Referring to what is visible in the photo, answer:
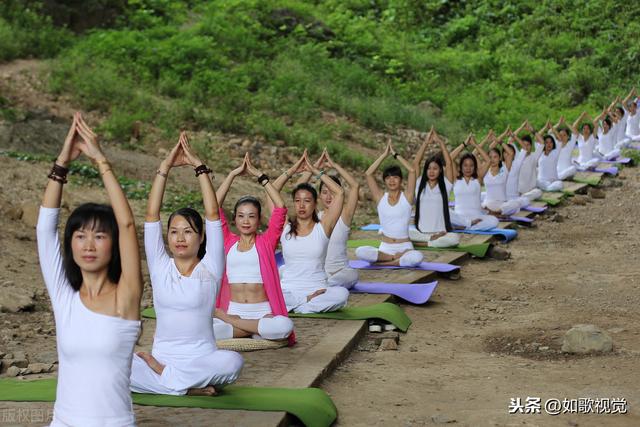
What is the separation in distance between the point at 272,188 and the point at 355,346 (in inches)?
61.3

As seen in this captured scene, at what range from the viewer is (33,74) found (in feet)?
59.1

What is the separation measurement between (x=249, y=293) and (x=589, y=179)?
14083mm

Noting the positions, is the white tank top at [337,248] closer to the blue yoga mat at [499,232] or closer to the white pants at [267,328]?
the white pants at [267,328]

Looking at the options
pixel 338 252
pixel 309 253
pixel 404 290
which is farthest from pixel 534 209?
pixel 309 253

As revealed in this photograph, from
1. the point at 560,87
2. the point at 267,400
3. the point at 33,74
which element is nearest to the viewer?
the point at 267,400

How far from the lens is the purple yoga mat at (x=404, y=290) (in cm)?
1010

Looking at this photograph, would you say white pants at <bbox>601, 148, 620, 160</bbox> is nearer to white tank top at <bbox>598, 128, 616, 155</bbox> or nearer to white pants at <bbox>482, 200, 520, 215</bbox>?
white tank top at <bbox>598, 128, 616, 155</bbox>

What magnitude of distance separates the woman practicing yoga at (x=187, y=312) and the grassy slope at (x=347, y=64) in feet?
36.6

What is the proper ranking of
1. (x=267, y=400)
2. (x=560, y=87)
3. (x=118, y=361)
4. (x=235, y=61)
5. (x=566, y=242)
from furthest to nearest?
A: 1. (x=560, y=87)
2. (x=235, y=61)
3. (x=566, y=242)
4. (x=267, y=400)
5. (x=118, y=361)

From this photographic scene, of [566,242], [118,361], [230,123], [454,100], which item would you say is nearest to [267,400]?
[118,361]

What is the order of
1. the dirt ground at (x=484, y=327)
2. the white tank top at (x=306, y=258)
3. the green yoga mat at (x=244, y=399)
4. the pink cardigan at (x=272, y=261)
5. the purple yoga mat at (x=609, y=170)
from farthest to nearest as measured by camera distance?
the purple yoga mat at (x=609, y=170), the white tank top at (x=306, y=258), the pink cardigan at (x=272, y=261), the dirt ground at (x=484, y=327), the green yoga mat at (x=244, y=399)

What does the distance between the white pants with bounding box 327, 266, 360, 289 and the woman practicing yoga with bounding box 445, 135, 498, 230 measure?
4864mm

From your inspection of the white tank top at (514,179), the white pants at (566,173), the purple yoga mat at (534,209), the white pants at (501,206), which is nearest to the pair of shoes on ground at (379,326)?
the white pants at (501,206)

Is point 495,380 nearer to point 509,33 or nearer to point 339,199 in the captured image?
point 339,199
